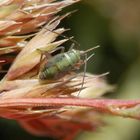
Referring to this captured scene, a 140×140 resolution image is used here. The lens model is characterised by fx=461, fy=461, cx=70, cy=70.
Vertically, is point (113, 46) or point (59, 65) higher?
point (59, 65)

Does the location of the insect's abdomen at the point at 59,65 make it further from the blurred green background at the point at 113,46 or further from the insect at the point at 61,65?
the blurred green background at the point at 113,46

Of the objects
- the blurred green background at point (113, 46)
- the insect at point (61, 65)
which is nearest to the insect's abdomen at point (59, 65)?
the insect at point (61, 65)

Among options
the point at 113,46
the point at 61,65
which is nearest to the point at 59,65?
the point at 61,65

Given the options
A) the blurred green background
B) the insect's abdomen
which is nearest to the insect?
the insect's abdomen

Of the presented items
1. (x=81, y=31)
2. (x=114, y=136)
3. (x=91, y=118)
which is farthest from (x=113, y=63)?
(x=91, y=118)

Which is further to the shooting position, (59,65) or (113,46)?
(113,46)

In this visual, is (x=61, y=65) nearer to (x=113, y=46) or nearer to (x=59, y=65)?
(x=59, y=65)
